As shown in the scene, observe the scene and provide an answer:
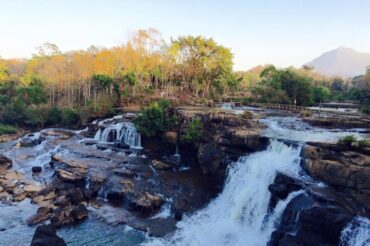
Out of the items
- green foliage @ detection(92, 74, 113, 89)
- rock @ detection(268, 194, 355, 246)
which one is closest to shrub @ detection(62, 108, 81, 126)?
green foliage @ detection(92, 74, 113, 89)

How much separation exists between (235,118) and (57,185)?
546 inches

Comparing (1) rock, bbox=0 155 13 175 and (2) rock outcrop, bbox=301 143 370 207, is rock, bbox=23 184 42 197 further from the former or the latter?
(2) rock outcrop, bbox=301 143 370 207

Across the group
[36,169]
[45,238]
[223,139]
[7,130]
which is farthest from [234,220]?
[7,130]

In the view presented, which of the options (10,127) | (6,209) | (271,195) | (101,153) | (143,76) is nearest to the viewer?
(271,195)

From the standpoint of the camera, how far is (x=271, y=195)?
17188 mm

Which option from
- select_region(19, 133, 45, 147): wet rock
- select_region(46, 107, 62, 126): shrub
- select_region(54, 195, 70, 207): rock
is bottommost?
select_region(54, 195, 70, 207): rock

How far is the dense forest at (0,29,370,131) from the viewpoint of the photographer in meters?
43.7

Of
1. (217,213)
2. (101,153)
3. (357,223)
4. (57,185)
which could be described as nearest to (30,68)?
(101,153)

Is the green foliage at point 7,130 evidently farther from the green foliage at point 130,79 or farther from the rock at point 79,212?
the rock at point 79,212

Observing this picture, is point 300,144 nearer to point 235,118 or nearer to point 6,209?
point 235,118

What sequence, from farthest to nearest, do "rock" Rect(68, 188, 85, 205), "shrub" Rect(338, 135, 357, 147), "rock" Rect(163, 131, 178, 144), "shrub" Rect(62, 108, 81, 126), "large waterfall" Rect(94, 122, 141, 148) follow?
"shrub" Rect(62, 108, 81, 126)
"large waterfall" Rect(94, 122, 141, 148)
"rock" Rect(163, 131, 178, 144)
"rock" Rect(68, 188, 85, 205)
"shrub" Rect(338, 135, 357, 147)

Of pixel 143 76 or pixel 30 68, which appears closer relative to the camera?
pixel 143 76

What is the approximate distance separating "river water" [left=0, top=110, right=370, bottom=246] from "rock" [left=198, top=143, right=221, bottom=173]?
1970 millimetres

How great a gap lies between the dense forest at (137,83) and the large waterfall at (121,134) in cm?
852
